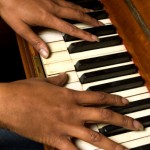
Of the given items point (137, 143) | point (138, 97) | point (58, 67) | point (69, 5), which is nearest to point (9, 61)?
point (69, 5)

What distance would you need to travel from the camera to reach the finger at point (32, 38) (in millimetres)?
1317

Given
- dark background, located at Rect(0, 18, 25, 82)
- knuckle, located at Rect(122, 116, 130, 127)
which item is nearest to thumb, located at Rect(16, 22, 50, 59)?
knuckle, located at Rect(122, 116, 130, 127)

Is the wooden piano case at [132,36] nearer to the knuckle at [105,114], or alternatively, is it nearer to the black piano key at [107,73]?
the black piano key at [107,73]

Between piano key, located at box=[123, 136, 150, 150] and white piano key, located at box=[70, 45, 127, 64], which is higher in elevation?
white piano key, located at box=[70, 45, 127, 64]

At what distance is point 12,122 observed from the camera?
3.74 ft

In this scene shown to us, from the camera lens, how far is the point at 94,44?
138 cm

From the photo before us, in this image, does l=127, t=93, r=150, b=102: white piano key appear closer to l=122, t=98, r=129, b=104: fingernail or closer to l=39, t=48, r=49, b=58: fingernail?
l=122, t=98, r=129, b=104: fingernail

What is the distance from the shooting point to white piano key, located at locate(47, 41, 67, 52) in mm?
1354

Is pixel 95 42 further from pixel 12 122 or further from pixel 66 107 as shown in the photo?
pixel 12 122

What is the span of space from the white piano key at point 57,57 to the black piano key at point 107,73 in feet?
0.42

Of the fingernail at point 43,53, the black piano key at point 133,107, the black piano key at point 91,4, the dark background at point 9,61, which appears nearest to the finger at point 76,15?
the black piano key at point 91,4

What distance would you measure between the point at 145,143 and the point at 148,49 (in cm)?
39

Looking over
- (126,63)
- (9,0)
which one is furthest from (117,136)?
(9,0)

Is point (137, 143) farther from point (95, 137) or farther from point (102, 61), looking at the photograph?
point (102, 61)
